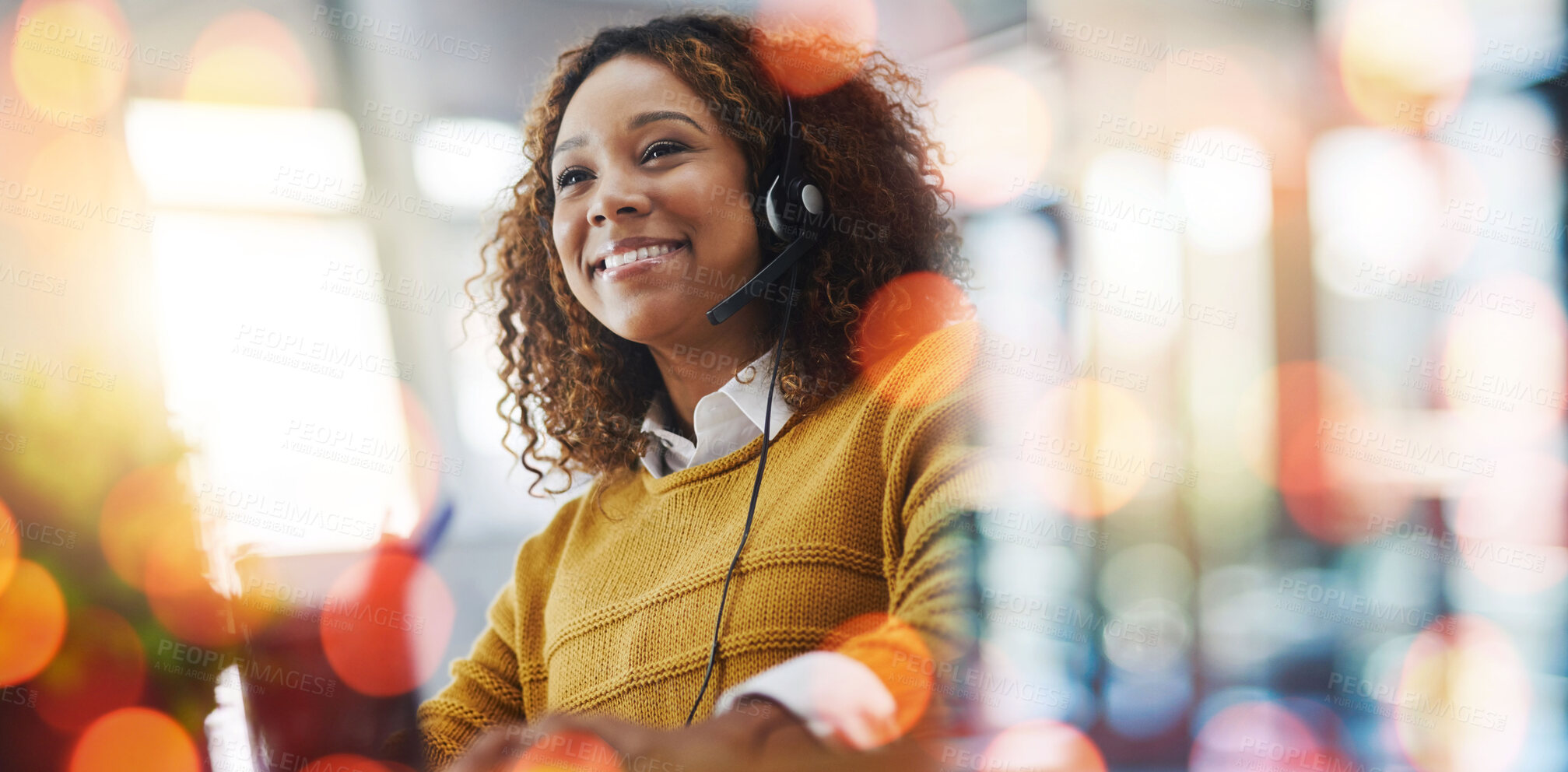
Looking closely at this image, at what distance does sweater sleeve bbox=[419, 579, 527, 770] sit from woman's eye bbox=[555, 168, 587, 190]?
50 cm

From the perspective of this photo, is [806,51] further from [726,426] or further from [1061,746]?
[1061,746]

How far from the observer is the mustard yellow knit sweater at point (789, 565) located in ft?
2.26

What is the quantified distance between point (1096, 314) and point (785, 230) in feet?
6.36

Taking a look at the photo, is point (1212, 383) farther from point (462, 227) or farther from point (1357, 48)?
point (462, 227)

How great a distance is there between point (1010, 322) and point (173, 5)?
2.25 metres

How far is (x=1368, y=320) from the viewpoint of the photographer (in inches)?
97.9

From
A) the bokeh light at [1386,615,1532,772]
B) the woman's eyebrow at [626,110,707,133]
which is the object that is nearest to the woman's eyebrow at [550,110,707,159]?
the woman's eyebrow at [626,110,707,133]

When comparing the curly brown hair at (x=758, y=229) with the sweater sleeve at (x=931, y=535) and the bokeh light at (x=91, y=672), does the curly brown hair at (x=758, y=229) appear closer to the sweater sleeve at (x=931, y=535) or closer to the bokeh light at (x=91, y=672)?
the sweater sleeve at (x=931, y=535)

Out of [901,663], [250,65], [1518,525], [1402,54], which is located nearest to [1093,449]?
[1518,525]

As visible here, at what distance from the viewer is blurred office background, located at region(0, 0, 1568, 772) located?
1500 mm

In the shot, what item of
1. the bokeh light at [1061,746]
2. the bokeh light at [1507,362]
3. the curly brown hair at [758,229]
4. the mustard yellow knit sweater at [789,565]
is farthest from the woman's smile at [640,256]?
the bokeh light at [1507,362]

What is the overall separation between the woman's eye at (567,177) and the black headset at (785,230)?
22 cm

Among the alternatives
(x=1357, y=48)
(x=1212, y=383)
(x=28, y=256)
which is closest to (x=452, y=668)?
(x=28, y=256)

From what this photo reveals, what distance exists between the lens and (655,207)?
2.97 feet
